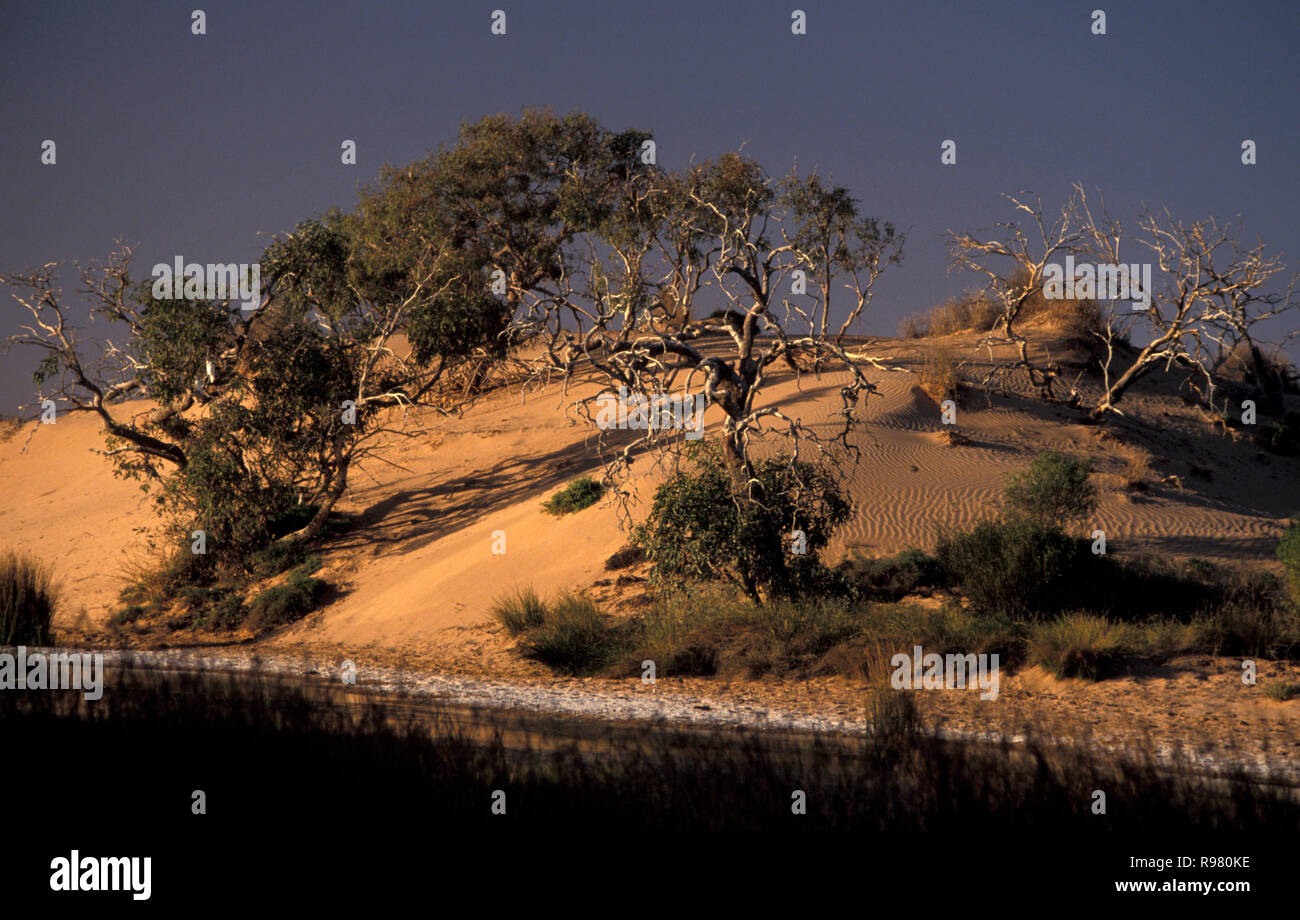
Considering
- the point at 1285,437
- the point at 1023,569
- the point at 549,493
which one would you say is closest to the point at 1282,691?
the point at 1023,569

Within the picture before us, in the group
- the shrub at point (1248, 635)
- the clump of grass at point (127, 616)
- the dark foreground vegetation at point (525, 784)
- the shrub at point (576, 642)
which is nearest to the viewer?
the dark foreground vegetation at point (525, 784)

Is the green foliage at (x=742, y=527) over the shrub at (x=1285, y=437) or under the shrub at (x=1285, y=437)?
under

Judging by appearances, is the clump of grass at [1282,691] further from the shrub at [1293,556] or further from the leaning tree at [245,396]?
the leaning tree at [245,396]

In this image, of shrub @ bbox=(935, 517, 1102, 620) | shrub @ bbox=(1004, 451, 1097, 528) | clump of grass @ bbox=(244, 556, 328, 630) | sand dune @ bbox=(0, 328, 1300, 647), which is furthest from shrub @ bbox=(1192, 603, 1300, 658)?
clump of grass @ bbox=(244, 556, 328, 630)

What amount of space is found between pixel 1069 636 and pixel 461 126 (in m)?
29.4

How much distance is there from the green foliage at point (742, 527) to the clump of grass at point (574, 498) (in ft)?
16.5

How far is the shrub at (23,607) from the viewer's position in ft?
46.6

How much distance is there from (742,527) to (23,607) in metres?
10.2

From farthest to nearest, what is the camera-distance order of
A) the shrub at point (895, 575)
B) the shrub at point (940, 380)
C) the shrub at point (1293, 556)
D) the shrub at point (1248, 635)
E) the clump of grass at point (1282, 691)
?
the shrub at point (940, 380) → the shrub at point (895, 575) → the shrub at point (1293, 556) → the shrub at point (1248, 635) → the clump of grass at point (1282, 691)

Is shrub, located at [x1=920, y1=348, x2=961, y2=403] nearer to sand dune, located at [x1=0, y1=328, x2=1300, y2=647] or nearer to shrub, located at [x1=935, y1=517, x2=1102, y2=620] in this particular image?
sand dune, located at [x1=0, y1=328, x2=1300, y2=647]

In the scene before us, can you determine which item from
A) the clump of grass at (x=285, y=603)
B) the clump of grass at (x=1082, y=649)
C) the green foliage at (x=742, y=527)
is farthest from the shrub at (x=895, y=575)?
the clump of grass at (x=285, y=603)

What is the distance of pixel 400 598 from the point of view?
19188 millimetres
